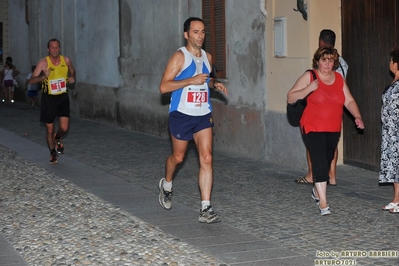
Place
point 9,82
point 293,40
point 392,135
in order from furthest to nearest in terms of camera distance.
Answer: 1. point 9,82
2. point 293,40
3. point 392,135

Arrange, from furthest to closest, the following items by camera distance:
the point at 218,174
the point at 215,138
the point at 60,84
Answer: the point at 215,138 → the point at 60,84 → the point at 218,174

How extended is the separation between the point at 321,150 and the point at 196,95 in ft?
4.28

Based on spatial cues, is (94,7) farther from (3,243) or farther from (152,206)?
(3,243)

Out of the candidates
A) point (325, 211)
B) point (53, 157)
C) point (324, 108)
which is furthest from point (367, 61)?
point (53, 157)

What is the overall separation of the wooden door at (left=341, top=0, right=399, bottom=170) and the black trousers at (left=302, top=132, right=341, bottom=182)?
233 cm

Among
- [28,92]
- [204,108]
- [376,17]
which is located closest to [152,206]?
[204,108]

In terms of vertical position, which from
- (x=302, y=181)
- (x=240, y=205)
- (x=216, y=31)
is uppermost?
(x=216, y=31)

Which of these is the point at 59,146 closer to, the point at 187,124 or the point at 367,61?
the point at 367,61

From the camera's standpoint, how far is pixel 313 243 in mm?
6867

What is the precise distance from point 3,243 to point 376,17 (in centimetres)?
539

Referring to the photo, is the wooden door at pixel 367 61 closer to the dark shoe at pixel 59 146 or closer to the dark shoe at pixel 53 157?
the dark shoe at pixel 53 157

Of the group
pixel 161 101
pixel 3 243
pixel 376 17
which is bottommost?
pixel 3 243

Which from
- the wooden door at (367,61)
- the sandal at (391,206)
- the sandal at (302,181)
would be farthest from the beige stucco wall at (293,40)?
the sandal at (391,206)

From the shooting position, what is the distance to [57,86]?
1238 cm
